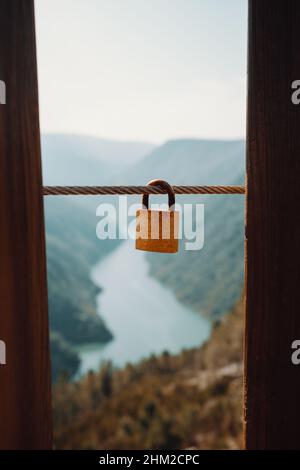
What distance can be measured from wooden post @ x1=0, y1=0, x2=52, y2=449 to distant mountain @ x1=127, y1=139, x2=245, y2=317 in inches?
2353

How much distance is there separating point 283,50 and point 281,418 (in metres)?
0.78

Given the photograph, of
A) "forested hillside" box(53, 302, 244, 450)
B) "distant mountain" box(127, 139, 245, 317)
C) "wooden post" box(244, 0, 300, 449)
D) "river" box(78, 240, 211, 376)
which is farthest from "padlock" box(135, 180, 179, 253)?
"distant mountain" box(127, 139, 245, 317)

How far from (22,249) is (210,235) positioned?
73808 mm

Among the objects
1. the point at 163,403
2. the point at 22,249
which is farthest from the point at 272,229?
Result: the point at 163,403

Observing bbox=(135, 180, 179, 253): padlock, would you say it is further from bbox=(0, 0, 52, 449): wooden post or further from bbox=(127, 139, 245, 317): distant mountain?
bbox=(127, 139, 245, 317): distant mountain

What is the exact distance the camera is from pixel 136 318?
235ft

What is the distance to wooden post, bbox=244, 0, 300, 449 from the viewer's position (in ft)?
3.48

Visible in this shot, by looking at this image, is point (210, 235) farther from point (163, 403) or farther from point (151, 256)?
point (163, 403)

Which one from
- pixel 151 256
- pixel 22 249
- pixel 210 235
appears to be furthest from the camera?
pixel 151 256

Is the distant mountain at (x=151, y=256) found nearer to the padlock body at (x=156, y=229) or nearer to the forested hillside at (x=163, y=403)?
the forested hillside at (x=163, y=403)

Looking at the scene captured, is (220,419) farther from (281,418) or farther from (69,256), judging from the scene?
(69,256)

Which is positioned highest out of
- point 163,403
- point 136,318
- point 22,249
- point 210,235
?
point 22,249

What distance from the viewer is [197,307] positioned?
7075 centimetres
